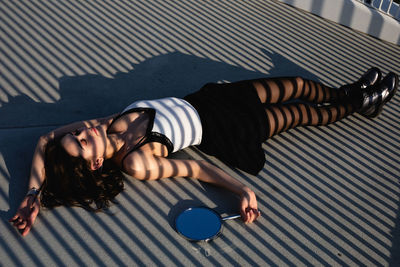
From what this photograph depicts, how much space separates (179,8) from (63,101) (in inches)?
85.1

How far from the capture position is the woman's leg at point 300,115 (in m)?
3.51

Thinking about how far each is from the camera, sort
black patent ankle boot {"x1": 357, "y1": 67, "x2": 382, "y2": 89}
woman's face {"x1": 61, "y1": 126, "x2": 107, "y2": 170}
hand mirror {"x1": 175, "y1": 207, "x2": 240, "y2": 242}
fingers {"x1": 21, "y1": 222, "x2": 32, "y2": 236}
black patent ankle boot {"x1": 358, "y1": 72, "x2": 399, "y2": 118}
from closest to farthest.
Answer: fingers {"x1": 21, "y1": 222, "x2": 32, "y2": 236}, hand mirror {"x1": 175, "y1": 207, "x2": 240, "y2": 242}, woman's face {"x1": 61, "y1": 126, "x2": 107, "y2": 170}, black patent ankle boot {"x1": 358, "y1": 72, "x2": 399, "y2": 118}, black patent ankle boot {"x1": 357, "y1": 67, "x2": 382, "y2": 89}

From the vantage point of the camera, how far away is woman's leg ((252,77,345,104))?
3.63m

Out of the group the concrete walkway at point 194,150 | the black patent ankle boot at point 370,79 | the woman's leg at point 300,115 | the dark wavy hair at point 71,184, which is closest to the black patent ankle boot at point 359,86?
the black patent ankle boot at point 370,79

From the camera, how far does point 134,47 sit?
4551 mm

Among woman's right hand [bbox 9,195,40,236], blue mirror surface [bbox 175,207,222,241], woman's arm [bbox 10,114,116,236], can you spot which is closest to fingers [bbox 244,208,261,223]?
blue mirror surface [bbox 175,207,222,241]

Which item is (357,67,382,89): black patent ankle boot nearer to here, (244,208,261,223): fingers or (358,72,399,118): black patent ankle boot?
(358,72,399,118): black patent ankle boot

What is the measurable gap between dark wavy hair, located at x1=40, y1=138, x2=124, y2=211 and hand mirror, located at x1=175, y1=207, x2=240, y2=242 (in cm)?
55

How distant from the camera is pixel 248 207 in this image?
2965mm

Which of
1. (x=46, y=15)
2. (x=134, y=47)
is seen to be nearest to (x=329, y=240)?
(x=134, y=47)

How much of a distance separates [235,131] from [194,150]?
0.39 m

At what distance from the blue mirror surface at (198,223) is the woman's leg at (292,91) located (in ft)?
3.95

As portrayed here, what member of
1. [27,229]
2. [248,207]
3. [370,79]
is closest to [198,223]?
[248,207]

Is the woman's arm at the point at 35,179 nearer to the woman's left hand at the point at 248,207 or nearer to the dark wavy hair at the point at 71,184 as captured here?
the dark wavy hair at the point at 71,184
